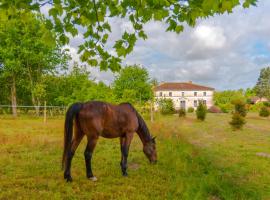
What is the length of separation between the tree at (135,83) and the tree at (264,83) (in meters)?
60.2

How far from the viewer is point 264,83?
96.2 meters

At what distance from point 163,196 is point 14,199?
2930 millimetres

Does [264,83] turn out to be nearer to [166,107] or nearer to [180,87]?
[180,87]

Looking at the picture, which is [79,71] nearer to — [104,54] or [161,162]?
[161,162]

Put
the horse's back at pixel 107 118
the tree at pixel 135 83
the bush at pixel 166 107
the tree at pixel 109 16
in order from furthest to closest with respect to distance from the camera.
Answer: the tree at pixel 135 83 < the bush at pixel 166 107 < the horse's back at pixel 107 118 < the tree at pixel 109 16

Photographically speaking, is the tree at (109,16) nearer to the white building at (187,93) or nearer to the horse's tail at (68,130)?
the horse's tail at (68,130)

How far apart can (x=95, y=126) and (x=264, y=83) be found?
100428mm

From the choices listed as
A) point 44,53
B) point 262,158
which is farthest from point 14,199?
point 44,53

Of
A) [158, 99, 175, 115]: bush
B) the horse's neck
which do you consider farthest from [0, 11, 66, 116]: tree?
the horse's neck

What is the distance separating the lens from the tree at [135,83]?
4856cm

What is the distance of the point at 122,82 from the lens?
50531 mm

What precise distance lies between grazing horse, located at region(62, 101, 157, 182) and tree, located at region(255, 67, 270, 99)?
9633 centimetres

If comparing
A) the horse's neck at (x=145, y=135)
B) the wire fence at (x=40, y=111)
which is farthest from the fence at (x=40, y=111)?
the horse's neck at (x=145, y=135)

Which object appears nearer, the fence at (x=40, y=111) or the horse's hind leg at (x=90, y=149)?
the horse's hind leg at (x=90, y=149)
